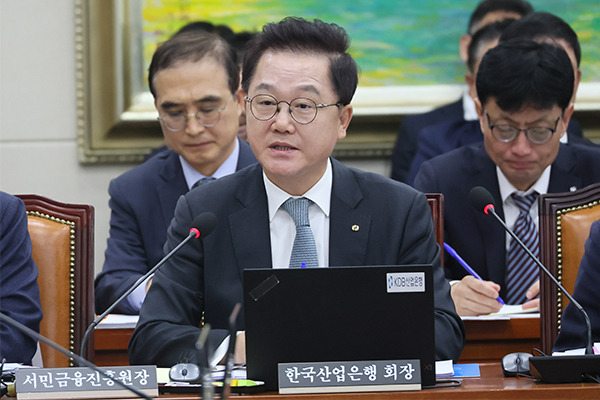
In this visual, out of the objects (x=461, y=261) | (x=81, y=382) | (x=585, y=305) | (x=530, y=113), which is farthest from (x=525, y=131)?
(x=81, y=382)

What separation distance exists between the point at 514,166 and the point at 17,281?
1.47 metres

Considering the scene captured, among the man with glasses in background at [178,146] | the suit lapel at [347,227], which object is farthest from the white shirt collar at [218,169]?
the suit lapel at [347,227]

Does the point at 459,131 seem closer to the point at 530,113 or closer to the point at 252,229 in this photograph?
the point at 530,113

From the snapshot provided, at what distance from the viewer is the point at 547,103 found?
2.85 metres

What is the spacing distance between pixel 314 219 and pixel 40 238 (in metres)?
0.73

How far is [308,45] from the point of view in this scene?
2.20 m

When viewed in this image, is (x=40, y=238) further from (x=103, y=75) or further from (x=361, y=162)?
(x=361, y=162)

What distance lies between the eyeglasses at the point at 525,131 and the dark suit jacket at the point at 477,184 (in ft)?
0.47

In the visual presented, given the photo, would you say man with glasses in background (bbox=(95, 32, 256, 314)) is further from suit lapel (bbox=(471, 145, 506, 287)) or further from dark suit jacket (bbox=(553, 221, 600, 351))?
dark suit jacket (bbox=(553, 221, 600, 351))

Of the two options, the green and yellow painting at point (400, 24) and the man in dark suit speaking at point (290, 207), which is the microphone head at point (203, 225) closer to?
the man in dark suit speaking at point (290, 207)

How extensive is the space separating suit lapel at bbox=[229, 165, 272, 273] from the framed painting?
1944mm

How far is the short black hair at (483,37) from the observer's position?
3.76 metres

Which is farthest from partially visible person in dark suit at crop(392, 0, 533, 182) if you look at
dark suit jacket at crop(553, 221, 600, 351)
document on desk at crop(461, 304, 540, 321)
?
dark suit jacket at crop(553, 221, 600, 351)

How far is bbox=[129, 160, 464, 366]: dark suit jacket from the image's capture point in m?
2.14
